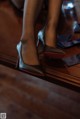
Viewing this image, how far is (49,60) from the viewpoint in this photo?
896 mm

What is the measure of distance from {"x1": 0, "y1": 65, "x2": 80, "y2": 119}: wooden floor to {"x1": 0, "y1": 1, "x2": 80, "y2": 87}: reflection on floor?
308 millimetres

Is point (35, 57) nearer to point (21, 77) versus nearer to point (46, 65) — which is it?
point (46, 65)

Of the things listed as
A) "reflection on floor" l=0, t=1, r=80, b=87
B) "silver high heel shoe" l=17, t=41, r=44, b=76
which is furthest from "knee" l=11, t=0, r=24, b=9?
"silver high heel shoe" l=17, t=41, r=44, b=76

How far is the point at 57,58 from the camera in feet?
2.89

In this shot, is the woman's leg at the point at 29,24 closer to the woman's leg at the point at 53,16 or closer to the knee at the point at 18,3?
the woman's leg at the point at 53,16

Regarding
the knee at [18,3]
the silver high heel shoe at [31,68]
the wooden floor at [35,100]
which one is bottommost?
the wooden floor at [35,100]

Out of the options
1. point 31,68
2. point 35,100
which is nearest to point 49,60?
point 31,68

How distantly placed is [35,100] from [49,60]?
36 cm

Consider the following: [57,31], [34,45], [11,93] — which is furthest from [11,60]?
[11,93]

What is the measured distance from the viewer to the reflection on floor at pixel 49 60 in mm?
830

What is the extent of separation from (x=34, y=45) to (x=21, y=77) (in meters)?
0.46

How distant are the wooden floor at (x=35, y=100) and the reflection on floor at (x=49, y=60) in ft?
1.01

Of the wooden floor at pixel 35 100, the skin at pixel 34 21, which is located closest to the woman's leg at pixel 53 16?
the skin at pixel 34 21

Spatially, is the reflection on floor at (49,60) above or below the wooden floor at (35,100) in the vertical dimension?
above
